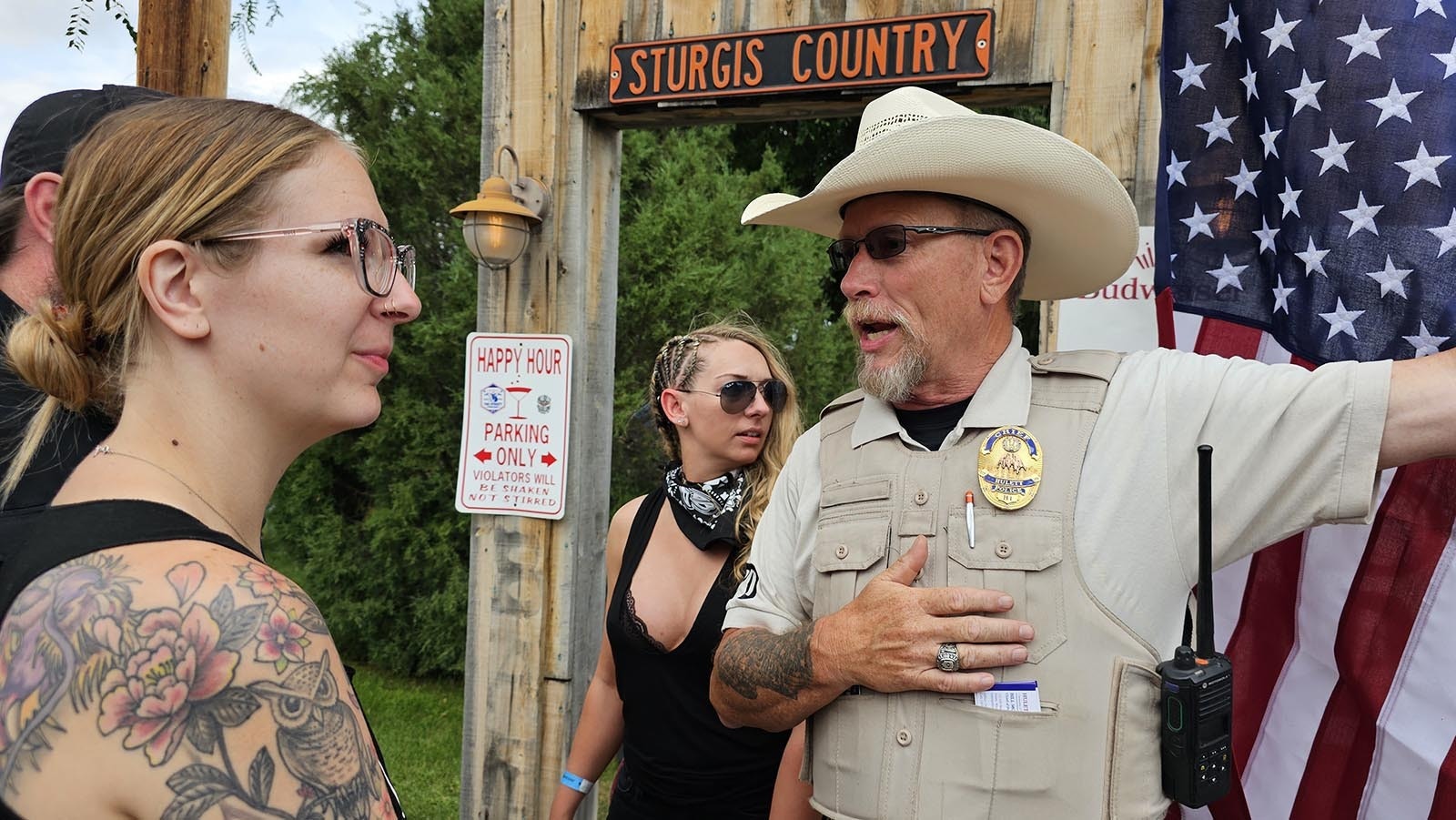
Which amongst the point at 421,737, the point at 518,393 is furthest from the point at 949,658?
the point at 421,737

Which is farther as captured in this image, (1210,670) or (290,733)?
(1210,670)

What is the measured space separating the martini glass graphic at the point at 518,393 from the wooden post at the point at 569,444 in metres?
0.22

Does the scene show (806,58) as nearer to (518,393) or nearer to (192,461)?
(518,393)

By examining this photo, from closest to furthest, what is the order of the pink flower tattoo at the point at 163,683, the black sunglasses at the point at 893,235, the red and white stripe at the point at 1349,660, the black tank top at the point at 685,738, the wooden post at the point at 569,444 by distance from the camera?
1. the pink flower tattoo at the point at 163,683
2. the red and white stripe at the point at 1349,660
3. the black sunglasses at the point at 893,235
4. the black tank top at the point at 685,738
5. the wooden post at the point at 569,444

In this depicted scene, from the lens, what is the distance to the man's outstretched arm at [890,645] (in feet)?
5.64

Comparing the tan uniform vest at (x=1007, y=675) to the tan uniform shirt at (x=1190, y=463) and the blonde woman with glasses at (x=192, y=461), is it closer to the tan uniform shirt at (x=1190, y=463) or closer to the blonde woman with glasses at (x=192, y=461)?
the tan uniform shirt at (x=1190, y=463)

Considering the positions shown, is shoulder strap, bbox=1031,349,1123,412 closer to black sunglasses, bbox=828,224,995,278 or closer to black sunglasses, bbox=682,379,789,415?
black sunglasses, bbox=828,224,995,278

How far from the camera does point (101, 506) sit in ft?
3.20

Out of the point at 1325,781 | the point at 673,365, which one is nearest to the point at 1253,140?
the point at 1325,781

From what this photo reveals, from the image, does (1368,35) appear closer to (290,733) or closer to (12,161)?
(290,733)

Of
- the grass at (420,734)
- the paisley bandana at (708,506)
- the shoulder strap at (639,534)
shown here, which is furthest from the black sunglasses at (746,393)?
the grass at (420,734)

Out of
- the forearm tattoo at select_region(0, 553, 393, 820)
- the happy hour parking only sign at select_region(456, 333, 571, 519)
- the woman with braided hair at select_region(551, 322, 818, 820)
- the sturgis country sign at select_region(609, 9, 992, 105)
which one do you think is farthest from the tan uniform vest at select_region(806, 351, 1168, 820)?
the happy hour parking only sign at select_region(456, 333, 571, 519)

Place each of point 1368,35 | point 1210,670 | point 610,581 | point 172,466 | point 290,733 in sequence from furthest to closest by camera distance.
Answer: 1. point 610,581
2. point 1368,35
3. point 1210,670
4. point 172,466
5. point 290,733

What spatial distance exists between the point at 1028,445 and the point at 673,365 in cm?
147
